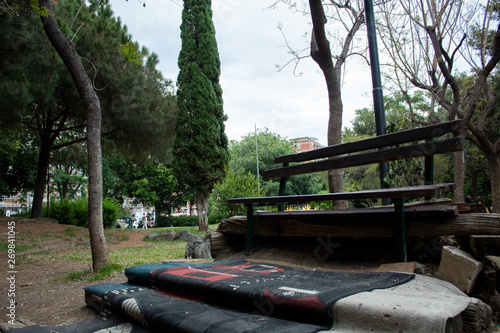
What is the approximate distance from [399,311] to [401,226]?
3.34 ft

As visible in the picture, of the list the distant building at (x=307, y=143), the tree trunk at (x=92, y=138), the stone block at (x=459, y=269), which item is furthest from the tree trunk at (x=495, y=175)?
the distant building at (x=307, y=143)

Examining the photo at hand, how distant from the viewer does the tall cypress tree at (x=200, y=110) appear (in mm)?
16672

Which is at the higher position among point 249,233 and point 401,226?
point 401,226

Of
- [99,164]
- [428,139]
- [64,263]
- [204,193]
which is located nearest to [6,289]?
[99,164]

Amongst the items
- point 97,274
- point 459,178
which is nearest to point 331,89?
point 97,274

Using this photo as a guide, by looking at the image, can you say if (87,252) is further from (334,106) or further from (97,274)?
(334,106)

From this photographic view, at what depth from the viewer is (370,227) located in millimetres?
2635

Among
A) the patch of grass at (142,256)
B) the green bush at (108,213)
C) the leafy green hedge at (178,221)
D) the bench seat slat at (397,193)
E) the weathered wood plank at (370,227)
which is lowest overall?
the leafy green hedge at (178,221)

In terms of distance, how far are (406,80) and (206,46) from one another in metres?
10.8

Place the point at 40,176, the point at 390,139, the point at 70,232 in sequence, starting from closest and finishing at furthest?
the point at 390,139 < the point at 70,232 < the point at 40,176

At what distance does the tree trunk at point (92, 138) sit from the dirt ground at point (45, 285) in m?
0.67

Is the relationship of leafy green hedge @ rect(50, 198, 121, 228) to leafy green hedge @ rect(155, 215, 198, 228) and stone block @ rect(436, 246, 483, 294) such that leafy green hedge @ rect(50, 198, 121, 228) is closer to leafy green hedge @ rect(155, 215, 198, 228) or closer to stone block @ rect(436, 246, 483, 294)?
leafy green hedge @ rect(155, 215, 198, 228)

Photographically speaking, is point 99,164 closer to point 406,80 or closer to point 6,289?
point 6,289

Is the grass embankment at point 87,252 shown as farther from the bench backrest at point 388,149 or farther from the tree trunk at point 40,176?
the bench backrest at point 388,149
